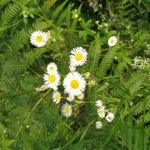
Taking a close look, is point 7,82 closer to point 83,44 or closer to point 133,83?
point 83,44

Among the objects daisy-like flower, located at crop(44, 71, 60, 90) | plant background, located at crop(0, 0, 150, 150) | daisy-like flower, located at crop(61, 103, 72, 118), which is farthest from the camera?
daisy-like flower, located at crop(61, 103, 72, 118)

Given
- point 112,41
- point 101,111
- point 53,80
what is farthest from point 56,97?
point 112,41

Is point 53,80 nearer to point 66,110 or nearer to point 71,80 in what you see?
point 71,80

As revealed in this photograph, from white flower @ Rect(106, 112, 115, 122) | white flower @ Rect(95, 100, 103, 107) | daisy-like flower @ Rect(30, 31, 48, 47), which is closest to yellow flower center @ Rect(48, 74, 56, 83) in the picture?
daisy-like flower @ Rect(30, 31, 48, 47)

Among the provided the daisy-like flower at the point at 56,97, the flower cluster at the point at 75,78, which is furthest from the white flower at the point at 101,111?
the daisy-like flower at the point at 56,97

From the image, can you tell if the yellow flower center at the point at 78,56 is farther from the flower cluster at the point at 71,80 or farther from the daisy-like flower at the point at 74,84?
the daisy-like flower at the point at 74,84

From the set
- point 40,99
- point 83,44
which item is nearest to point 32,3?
point 83,44

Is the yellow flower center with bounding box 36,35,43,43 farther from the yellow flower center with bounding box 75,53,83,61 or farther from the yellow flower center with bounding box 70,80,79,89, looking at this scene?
→ the yellow flower center with bounding box 70,80,79,89
